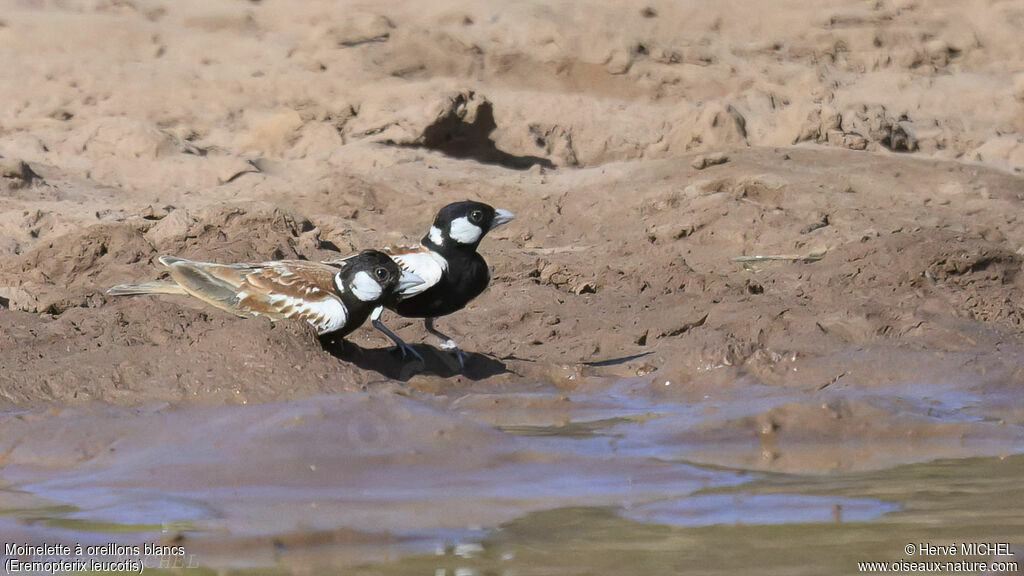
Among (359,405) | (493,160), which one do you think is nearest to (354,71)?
(493,160)

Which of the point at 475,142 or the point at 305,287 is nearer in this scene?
the point at 305,287

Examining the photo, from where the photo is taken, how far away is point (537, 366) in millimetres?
6387

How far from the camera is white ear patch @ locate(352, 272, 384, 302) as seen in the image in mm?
6004

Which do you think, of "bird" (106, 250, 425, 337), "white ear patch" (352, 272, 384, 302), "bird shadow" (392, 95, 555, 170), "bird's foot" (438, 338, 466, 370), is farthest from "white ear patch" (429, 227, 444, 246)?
"bird shadow" (392, 95, 555, 170)

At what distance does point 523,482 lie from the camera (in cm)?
401

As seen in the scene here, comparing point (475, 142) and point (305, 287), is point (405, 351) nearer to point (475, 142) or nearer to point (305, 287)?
point (305, 287)

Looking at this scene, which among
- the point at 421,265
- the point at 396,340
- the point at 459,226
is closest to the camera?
the point at 396,340

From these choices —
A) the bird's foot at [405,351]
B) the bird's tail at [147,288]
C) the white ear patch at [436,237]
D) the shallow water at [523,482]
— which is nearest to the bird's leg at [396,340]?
the bird's foot at [405,351]

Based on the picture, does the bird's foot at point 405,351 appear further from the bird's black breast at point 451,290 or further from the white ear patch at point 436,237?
the white ear patch at point 436,237

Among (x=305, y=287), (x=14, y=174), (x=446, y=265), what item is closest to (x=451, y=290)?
(x=446, y=265)

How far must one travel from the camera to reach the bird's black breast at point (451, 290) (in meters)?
6.52

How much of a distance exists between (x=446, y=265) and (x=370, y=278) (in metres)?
0.65

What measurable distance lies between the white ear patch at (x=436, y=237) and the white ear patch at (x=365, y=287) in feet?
2.49

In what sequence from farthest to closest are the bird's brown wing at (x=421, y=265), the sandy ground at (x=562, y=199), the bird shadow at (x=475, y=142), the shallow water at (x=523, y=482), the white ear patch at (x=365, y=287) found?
the bird shadow at (x=475, y=142), the bird's brown wing at (x=421, y=265), the white ear patch at (x=365, y=287), the sandy ground at (x=562, y=199), the shallow water at (x=523, y=482)
